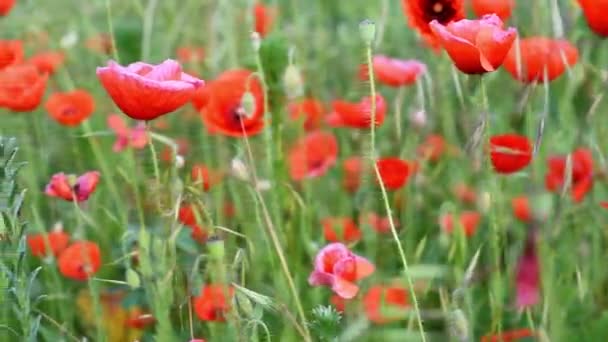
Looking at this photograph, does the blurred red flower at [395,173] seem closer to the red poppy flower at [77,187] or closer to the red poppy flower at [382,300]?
the red poppy flower at [382,300]

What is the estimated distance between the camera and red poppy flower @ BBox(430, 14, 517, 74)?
41.4 inches

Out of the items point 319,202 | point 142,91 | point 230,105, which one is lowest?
point 319,202

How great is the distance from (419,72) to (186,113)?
0.68 meters

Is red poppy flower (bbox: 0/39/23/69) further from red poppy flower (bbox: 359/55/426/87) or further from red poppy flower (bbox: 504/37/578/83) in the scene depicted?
red poppy flower (bbox: 504/37/578/83)

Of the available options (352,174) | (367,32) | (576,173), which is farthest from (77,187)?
(576,173)

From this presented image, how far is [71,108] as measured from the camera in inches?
62.2

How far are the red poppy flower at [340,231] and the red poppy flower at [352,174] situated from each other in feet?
0.49

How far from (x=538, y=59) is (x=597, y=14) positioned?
0.12m

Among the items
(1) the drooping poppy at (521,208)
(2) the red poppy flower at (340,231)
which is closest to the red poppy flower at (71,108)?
(2) the red poppy flower at (340,231)

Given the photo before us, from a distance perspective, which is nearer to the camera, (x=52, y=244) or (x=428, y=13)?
(x=428, y=13)

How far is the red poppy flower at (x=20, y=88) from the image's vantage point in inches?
53.9

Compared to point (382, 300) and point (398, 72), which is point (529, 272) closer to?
point (382, 300)

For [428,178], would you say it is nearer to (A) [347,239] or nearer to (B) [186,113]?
(A) [347,239]

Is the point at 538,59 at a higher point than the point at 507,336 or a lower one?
higher
